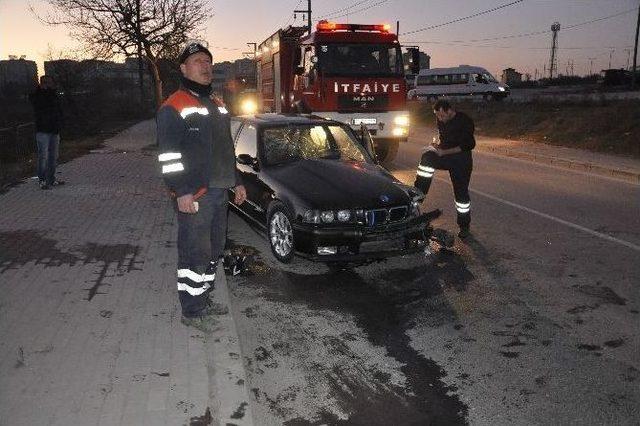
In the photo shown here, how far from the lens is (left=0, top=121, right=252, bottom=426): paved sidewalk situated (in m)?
3.21

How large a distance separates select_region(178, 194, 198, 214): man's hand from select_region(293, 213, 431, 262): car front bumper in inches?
73.2

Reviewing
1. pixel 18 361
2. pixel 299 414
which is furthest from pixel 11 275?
pixel 299 414

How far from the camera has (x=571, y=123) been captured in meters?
20.3

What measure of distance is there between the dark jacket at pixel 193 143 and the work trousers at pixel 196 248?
17 cm

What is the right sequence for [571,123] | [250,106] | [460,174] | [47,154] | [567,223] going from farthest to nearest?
1. [250,106]
2. [571,123]
3. [47,154]
4. [567,223]
5. [460,174]

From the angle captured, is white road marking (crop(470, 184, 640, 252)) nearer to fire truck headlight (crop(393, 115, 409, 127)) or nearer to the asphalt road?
the asphalt road

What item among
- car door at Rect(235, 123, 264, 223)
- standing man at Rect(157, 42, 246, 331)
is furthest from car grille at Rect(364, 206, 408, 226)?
standing man at Rect(157, 42, 246, 331)

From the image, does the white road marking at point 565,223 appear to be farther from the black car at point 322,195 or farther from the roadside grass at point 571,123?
the roadside grass at point 571,123

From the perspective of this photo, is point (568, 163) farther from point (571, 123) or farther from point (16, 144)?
point (16, 144)

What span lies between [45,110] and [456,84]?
1537 inches

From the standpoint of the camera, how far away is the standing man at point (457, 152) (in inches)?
295

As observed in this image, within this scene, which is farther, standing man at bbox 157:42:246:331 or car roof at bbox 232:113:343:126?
car roof at bbox 232:113:343:126

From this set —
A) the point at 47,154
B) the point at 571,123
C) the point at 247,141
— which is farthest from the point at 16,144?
the point at 571,123

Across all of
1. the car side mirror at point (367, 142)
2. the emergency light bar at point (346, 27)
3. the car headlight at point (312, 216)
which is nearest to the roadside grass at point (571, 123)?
the emergency light bar at point (346, 27)
